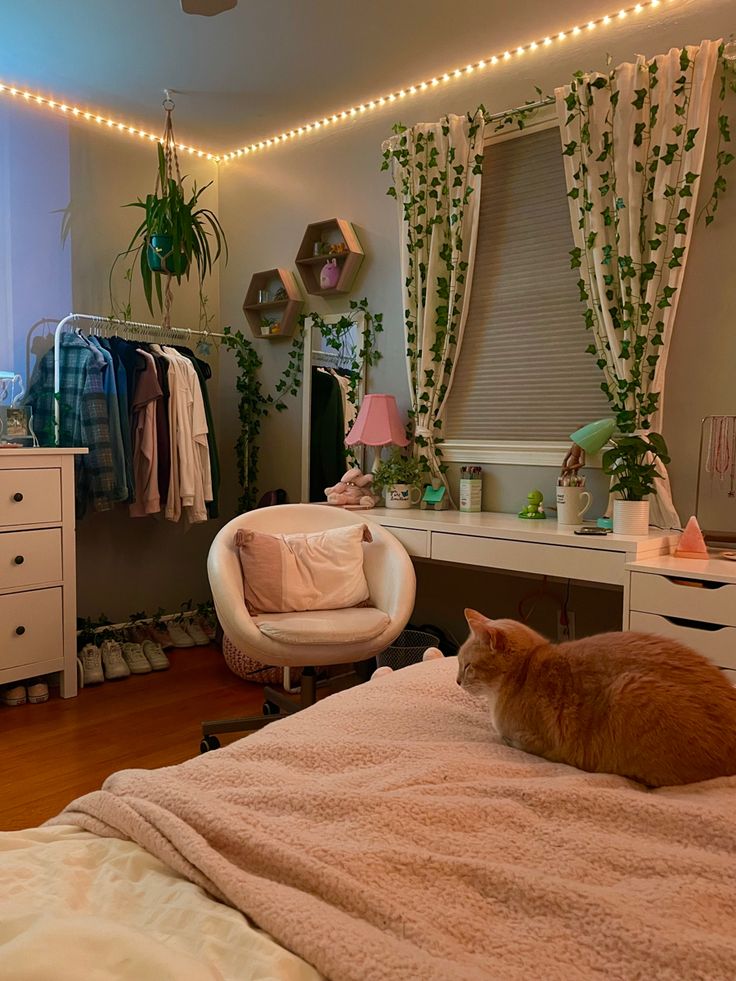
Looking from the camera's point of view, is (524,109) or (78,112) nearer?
(524,109)

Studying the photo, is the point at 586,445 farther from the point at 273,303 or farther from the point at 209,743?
the point at 273,303

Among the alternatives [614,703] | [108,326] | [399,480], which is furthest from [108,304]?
[614,703]

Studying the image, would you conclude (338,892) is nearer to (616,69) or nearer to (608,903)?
(608,903)

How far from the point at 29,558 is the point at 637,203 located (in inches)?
110

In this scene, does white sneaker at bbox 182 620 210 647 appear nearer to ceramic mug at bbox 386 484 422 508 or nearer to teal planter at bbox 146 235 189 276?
ceramic mug at bbox 386 484 422 508

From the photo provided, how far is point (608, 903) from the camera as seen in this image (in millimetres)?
772

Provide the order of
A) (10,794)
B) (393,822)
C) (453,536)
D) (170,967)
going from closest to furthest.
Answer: (170,967) < (393,822) < (10,794) < (453,536)

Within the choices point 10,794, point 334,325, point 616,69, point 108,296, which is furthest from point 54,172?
point 10,794

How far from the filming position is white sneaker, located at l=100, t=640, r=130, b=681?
11.7ft

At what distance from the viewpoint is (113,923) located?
723 millimetres

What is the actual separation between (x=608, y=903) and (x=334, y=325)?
3388 millimetres

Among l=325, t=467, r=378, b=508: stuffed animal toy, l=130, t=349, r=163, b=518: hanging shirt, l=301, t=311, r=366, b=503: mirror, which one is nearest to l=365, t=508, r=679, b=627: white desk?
l=325, t=467, r=378, b=508: stuffed animal toy

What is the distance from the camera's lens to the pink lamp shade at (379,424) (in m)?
3.43

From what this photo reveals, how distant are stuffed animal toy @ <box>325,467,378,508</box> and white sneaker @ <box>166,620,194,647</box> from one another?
127cm
